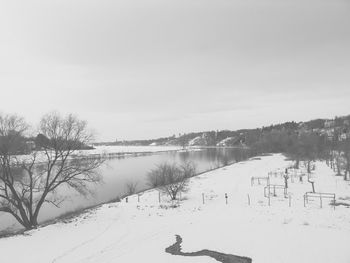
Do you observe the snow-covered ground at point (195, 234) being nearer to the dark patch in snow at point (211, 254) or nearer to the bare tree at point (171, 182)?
the dark patch in snow at point (211, 254)

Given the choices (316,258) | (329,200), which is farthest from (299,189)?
Answer: (316,258)

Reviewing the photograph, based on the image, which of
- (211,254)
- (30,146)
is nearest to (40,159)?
(30,146)

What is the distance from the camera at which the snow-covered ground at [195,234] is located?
47.9ft

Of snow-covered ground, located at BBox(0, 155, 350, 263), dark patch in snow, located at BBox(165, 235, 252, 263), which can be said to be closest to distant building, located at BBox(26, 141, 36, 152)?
snow-covered ground, located at BBox(0, 155, 350, 263)

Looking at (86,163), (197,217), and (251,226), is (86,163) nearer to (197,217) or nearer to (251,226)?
(197,217)

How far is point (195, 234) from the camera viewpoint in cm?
1778

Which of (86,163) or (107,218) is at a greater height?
(86,163)

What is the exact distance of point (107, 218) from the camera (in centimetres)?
2306

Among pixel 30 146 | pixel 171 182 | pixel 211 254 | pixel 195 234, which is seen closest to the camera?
pixel 211 254

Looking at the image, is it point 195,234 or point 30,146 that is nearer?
point 195,234

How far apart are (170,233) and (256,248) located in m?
5.51

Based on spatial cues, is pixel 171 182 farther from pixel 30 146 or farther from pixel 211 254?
pixel 211 254

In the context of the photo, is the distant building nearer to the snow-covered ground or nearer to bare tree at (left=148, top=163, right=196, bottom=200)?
the snow-covered ground

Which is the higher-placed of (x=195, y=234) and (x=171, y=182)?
(x=171, y=182)
